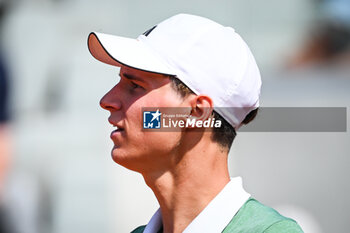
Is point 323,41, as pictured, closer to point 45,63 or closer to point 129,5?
point 129,5

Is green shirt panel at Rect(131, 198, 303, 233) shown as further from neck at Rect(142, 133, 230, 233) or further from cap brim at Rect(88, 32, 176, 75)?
cap brim at Rect(88, 32, 176, 75)

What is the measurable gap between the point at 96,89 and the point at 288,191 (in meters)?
1.46

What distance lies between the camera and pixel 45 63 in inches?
191

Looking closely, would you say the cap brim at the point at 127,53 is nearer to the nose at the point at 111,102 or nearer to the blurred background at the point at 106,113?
the nose at the point at 111,102

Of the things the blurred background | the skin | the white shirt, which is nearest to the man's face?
the skin

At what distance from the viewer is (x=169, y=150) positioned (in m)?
1.96

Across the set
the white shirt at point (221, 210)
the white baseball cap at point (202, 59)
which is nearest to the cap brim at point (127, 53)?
the white baseball cap at point (202, 59)

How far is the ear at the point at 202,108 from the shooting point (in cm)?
197

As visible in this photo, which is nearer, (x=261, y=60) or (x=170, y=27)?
(x=170, y=27)

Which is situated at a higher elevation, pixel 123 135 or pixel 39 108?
pixel 123 135

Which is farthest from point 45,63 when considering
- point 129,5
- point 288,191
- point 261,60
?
point 288,191

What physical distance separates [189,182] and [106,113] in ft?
9.09

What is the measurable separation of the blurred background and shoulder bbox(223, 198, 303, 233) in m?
2.22

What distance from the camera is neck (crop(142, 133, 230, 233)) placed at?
197cm
